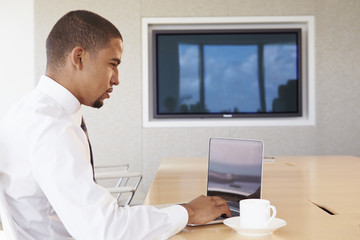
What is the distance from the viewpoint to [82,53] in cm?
141

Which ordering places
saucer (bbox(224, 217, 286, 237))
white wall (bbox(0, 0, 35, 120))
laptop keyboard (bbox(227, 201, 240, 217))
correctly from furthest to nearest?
white wall (bbox(0, 0, 35, 120)), laptop keyboard (bbox(227, 201, 240, 217)), saucer (bbox(224, 217, 286, 237))

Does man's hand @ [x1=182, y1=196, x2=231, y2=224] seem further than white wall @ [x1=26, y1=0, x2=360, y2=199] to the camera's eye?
No

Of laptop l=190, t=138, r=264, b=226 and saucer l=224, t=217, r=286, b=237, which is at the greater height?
laptop l=190, t=138, r=264, b=226

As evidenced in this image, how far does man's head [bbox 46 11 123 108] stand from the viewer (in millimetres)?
1420

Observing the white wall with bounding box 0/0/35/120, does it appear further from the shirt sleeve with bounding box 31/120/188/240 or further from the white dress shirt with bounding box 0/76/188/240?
the shirt sleeve with bounding box 31/120/188/240

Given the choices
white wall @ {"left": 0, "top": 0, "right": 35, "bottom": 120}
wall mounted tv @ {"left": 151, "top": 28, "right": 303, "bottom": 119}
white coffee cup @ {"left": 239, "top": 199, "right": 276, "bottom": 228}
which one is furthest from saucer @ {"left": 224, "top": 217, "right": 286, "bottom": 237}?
white wall @ {"left": 0, "top": 0, "right": 35, "bottom": 120}

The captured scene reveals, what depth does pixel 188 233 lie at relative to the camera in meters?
1.34

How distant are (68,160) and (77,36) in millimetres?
455

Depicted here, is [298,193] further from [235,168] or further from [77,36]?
[77,36]

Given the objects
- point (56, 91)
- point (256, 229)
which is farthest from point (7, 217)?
point (256, 229)

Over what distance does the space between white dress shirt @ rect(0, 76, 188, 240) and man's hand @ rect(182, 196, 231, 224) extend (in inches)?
2.0

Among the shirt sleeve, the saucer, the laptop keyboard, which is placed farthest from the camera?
the laptop keyboard

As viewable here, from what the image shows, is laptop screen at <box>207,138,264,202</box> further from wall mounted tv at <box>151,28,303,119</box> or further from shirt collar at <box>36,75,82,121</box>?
wall mounted tv at <box>151,28,303,119</box>

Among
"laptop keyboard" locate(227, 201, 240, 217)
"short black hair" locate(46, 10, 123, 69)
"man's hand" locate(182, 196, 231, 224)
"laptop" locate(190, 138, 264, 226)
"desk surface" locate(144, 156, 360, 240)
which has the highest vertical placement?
"short black hair" locate(46, 10, 123, 69)
